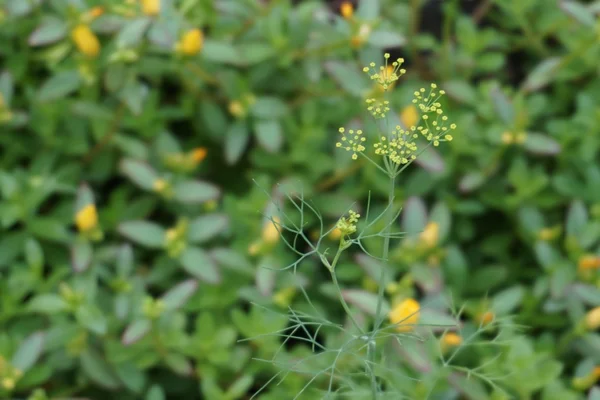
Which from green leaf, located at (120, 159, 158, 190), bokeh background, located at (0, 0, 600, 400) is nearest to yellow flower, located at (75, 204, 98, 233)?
bokeh background, located at (0, 0, 600, 400)

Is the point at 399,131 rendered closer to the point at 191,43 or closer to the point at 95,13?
the point at 191,43

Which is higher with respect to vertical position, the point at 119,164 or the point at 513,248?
the point at 119,164

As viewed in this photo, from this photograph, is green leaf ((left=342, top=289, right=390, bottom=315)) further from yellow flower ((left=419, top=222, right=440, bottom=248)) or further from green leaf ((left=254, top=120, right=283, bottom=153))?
green leaf ((left=254, top=120, right=283, bottom=153))

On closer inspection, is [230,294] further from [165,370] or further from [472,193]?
[472,193]

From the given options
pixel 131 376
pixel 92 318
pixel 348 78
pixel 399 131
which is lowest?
pixel 131 376

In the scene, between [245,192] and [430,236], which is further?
[245,192]

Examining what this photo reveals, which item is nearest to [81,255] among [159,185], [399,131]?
[159,185]

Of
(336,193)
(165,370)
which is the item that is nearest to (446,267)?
(336,193)
